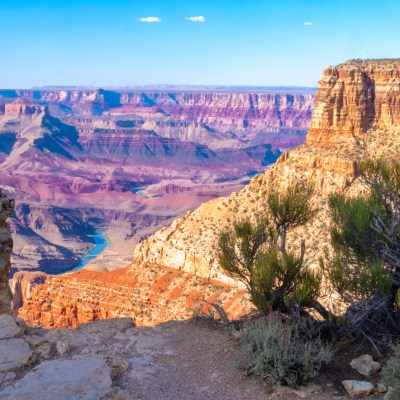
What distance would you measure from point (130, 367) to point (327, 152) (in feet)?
89.5

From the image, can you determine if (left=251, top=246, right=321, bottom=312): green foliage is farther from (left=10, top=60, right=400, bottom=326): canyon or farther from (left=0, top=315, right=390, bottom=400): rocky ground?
(left=10, top=60, right=400, bottom=326): canyon

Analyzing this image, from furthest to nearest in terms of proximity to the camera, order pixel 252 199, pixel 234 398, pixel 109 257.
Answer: pixel 109 257, pixel 252 199, pixel 234 398

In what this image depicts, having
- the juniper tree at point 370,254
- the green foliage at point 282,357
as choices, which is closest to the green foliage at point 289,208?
the juniper tree at point 370,254

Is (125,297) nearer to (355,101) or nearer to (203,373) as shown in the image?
(203,373)

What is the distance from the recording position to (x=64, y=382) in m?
10.4

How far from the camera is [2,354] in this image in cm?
1168

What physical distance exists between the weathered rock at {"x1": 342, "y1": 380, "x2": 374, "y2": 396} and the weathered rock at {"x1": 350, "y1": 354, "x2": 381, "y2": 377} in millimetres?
760

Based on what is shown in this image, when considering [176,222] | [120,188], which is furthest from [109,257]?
[120,188]

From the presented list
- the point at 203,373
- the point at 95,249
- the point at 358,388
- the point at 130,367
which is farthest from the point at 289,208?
the point at 95,249

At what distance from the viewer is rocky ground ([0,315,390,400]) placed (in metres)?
10.2

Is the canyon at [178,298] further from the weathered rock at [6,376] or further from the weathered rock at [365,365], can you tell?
the weathered rock at [365,365]

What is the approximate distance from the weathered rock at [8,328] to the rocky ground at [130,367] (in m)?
0.02

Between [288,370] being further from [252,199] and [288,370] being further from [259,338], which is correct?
[252,199]

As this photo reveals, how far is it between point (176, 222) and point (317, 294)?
2539 cm
